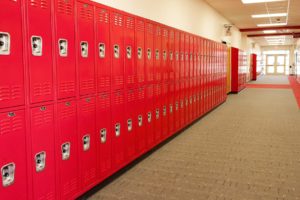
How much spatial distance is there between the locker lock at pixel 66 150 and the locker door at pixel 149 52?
6.13 ft

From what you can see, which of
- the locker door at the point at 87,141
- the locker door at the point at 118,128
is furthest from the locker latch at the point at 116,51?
the locker door at the point at 87,141

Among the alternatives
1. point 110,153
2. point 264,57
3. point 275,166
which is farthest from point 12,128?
point 264,57

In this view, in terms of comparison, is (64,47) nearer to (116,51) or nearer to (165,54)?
(116,51)

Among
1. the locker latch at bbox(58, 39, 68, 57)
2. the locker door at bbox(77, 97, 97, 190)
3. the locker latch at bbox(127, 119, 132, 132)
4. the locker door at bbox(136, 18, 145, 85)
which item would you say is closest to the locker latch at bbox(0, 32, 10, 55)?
the locker latch at bbox(58, 39, 68, 57)

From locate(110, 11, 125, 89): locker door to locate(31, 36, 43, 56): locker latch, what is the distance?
1.12 meters

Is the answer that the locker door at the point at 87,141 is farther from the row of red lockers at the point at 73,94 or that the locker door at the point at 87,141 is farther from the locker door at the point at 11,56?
the locker door at the point at 11,56

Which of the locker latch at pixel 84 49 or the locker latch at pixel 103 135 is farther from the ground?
the locker latch at pixel 84 49

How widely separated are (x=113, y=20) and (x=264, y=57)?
3672 centimetres

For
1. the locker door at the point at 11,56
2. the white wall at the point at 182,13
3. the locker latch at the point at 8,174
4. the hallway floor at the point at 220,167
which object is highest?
the white wall at the point at 182,13

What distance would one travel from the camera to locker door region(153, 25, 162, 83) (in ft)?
15.1

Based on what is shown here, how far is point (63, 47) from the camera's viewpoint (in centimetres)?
261

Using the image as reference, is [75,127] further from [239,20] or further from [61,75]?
[239,20]

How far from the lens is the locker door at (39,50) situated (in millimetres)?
2246

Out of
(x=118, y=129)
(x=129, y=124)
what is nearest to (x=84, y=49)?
(x=118, y=129)
